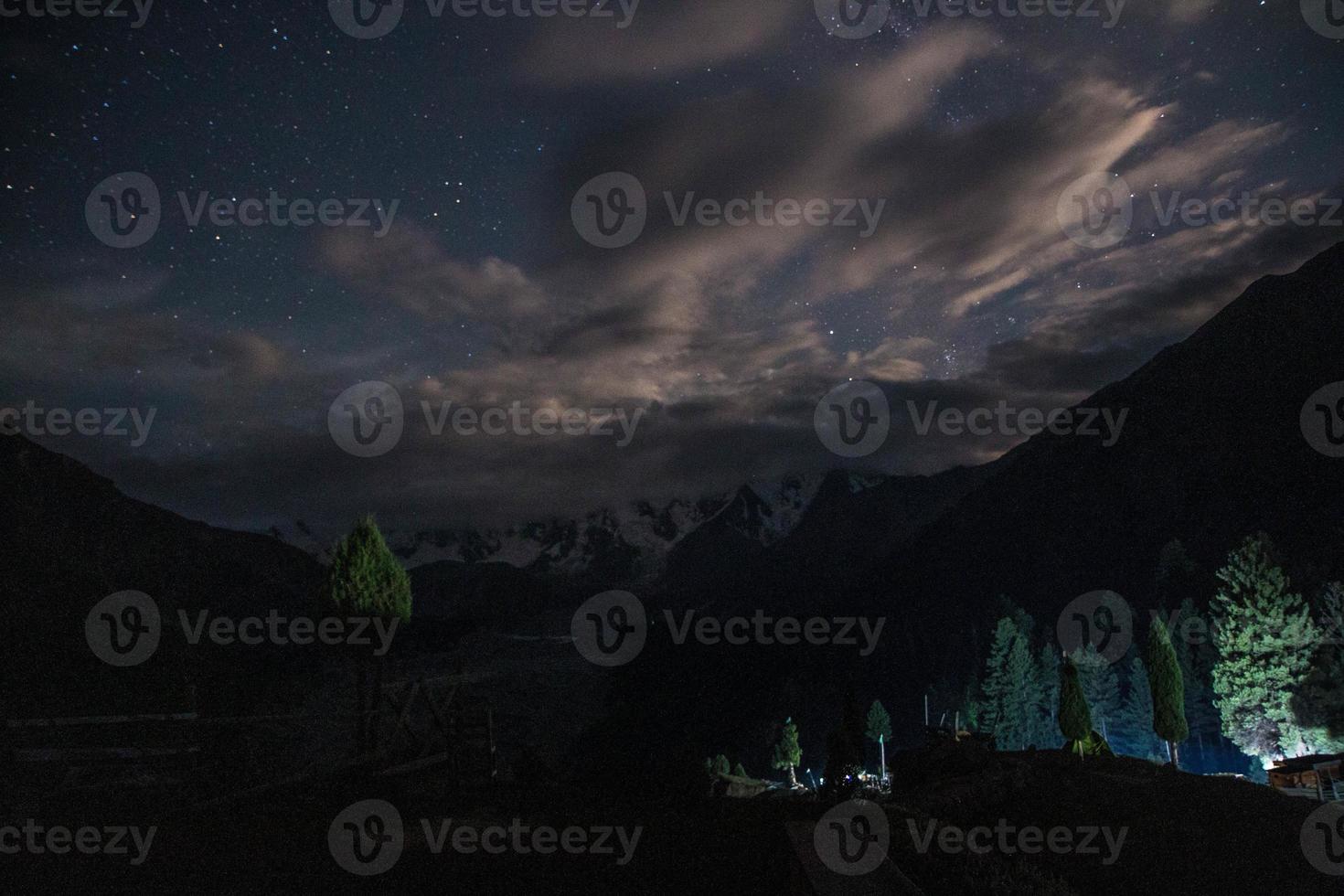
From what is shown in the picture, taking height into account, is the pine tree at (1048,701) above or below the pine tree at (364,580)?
below

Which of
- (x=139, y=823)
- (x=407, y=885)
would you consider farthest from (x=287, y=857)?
(x=139, y=823)

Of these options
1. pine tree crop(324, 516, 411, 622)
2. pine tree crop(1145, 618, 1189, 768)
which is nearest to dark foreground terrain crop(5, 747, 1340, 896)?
pine tree crop(324, 516, 411, 622)

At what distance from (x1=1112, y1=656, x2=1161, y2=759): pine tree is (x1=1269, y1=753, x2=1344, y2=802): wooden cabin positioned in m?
29.5

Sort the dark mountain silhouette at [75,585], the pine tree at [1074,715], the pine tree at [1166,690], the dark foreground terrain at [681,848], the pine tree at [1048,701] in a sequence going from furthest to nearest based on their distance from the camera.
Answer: the pine tree at [1048,701]
the pine tree at [1074,715]
the pine tree at [1166,690]
the dark mountain silhouette at [75,585]
the dark foreground terrain at [681,848]

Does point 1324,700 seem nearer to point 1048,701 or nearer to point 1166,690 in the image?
point 1166,690

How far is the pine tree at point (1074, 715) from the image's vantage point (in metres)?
37.4

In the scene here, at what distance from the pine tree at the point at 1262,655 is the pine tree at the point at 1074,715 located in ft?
39.1

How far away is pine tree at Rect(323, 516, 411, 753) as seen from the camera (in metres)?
17.1

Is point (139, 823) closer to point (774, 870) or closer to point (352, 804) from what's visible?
point (352, 804)

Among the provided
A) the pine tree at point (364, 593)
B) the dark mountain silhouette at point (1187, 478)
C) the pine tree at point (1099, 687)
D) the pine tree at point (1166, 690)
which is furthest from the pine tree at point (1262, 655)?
the dark mountain silhouette at point (1187, 478)

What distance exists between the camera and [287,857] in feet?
35.8

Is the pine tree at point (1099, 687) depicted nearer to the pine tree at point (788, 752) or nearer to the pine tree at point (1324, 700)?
the pine tree at point (1324, 700)

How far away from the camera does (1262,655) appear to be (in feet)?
136

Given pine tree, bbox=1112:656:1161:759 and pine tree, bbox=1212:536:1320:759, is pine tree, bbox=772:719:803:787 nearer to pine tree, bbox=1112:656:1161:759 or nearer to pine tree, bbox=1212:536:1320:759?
pine tree, bbox=1112:656:1161:759
